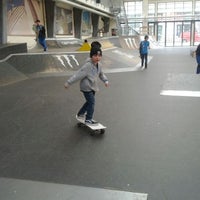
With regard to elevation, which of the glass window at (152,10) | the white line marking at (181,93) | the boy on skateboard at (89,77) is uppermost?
the glass window at (152,10)

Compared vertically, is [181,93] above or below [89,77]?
below

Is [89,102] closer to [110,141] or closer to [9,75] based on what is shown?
[110,141]

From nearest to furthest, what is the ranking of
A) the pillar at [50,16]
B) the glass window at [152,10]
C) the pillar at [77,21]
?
the pillar at [50,16] → the pillar at [77,21] → the glass window at [152,10]

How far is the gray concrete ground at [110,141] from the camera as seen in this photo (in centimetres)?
352

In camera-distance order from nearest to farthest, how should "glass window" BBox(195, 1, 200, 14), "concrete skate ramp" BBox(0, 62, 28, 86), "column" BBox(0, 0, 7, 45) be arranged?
"concrete skate ramp" BBox(0, 62, 28, 86) < "column" BBox(0, 0, 7, 45) < "glass window" BBox(195, 1, 200, 14)

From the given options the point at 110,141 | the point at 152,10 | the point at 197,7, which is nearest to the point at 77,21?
the point at 152,10

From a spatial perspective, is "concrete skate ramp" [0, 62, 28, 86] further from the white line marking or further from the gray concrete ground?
the white line marking

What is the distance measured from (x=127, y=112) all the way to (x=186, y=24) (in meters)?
38.6

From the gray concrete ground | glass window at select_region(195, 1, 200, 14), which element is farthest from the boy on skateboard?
glass window at select_region(195, 1, 200, 14)

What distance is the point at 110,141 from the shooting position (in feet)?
15.8

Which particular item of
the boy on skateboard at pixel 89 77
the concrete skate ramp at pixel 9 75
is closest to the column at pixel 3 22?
the concrete skate ramp at pixel 9 75

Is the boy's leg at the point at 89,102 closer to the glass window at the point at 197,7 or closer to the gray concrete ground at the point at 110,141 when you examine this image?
the gray concrete ground at the point at 110,141

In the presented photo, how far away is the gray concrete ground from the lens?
11.6 ft

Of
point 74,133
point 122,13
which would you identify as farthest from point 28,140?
point 122,13
